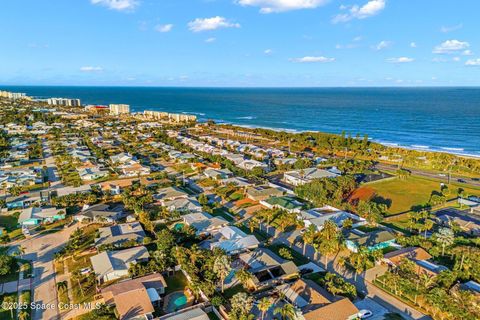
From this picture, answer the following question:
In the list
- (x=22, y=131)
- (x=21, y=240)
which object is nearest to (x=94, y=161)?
(x=21, y=240)

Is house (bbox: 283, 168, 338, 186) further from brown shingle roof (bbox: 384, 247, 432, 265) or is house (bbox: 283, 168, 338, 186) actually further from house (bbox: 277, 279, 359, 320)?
house (bbox: 277, 279, 359, 320)

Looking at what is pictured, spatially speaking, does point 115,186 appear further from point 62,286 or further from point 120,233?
point 62,286

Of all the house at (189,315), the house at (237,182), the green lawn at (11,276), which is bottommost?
the green lawn at (11,276)

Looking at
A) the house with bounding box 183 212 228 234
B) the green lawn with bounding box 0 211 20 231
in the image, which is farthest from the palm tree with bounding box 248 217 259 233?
the green lawn with bounding box 0 211 20 231

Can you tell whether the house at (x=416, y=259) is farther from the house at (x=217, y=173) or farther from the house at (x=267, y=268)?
the house at (x=217, y=173)

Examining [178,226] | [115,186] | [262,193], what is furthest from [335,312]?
[115,186]

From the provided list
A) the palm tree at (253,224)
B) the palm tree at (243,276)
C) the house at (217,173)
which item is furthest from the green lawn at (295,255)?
the house at (217,173)
